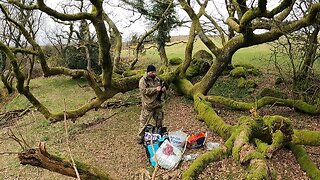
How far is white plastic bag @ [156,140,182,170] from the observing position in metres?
7.86

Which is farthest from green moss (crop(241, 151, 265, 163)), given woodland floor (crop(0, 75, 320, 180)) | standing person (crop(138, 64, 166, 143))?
standing person (crop(138, 64, 166, 143))

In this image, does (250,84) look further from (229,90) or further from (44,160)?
(44,160)

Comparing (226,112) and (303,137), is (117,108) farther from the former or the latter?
(303,137)

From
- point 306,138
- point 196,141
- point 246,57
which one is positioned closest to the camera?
point 306,138

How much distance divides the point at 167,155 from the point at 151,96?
2.03 metres

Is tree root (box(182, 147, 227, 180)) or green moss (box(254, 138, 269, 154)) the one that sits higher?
green moss (box(254, 138, 269, 154))

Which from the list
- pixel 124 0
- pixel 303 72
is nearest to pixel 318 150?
pixel 303 72

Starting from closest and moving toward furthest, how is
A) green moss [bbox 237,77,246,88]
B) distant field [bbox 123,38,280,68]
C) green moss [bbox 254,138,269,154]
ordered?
1. green moss [bbox 254,138,269,154]
2. green moss [bbox 237,77,246,88]
3. distant field [bbox 123,38,280,68]

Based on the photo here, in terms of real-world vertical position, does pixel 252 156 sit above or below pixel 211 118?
above

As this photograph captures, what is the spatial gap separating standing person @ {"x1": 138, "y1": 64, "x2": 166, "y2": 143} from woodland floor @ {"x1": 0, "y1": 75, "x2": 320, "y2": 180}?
901 mm

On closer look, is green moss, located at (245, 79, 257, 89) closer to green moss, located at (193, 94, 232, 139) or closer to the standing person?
green moss, located at (193, 94, 232, 139)

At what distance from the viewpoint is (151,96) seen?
9422 mm

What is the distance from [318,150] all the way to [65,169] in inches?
283

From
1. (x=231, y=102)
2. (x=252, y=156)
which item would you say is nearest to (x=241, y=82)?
(x=231, y=102)
